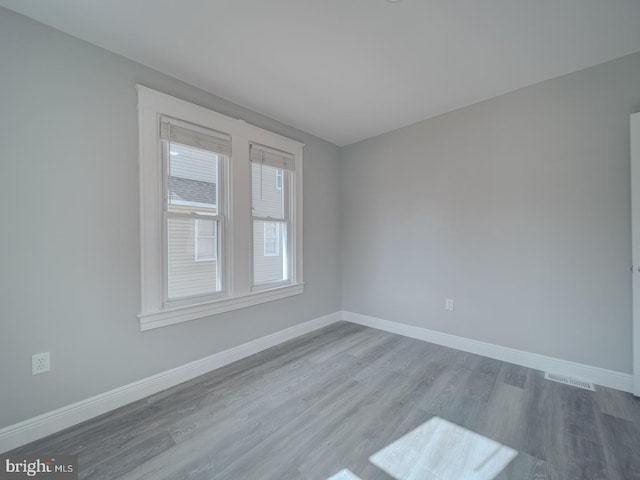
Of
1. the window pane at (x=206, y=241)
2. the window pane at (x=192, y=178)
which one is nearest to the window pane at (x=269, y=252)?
the window pane at (x=206, y=241)

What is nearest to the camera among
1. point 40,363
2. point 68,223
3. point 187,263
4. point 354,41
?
point 40,363

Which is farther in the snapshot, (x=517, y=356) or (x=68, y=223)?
(x=517, y=356)

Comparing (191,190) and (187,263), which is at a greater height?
(191,190)

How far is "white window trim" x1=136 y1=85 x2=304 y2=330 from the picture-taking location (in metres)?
2.11

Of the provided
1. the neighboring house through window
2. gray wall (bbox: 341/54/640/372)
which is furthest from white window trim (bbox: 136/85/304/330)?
gray wall (bbox: 341/54/640/372)

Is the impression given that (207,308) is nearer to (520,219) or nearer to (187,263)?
(187,263)

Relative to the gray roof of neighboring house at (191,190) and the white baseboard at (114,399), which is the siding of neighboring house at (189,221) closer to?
the gray roof of neighboring house at (191,190)

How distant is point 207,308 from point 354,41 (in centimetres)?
249

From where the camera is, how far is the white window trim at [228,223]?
2109mm

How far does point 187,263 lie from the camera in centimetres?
240

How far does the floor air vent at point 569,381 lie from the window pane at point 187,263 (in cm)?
311

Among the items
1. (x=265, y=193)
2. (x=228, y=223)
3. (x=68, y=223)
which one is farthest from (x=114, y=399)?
(x=265, y=193)

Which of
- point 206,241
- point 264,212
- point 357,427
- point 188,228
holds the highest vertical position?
point 264,212

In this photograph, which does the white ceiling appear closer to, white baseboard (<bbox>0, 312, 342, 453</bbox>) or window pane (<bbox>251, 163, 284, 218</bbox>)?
window pane (<bbox>251, 163, 284, 218</bbox>)
